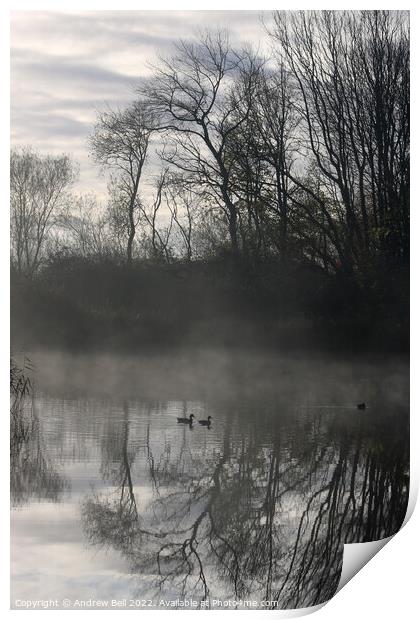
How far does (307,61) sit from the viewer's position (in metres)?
6.64

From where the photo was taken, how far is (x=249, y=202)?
22.0 feet

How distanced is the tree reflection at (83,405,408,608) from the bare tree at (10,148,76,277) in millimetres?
1181

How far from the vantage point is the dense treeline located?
6477mm

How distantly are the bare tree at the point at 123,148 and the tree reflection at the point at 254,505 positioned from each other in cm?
140

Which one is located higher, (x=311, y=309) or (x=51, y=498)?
(x=311, y=309)

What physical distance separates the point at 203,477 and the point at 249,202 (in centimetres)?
176

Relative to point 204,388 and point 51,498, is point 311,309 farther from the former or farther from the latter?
point 51,498

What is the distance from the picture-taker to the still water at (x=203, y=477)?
5918 millimetres

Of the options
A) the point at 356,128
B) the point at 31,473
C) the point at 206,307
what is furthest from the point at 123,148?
the point at 31,473

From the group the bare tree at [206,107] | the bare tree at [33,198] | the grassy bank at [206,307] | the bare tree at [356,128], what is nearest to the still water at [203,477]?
the grassy bank at [206,307]

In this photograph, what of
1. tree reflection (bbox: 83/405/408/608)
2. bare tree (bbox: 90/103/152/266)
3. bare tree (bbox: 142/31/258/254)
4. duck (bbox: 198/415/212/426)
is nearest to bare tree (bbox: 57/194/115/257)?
bare tree (bbox: 90/103/152/266)
